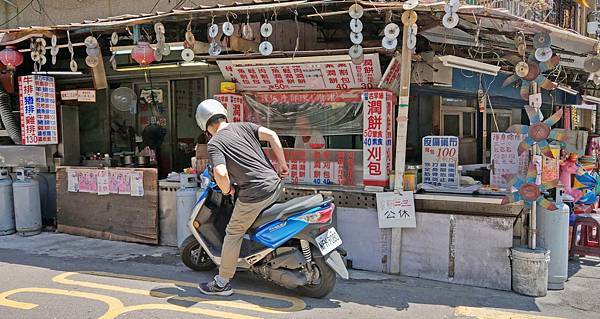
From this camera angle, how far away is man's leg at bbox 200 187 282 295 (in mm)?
5012

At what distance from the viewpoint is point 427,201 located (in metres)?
6.27

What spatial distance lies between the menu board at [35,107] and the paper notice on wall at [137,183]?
201 cm

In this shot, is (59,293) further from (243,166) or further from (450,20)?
(450,20)

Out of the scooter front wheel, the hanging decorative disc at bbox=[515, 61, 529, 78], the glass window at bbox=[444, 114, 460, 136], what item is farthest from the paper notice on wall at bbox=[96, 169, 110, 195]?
the hanging decorative disc at bbox=[515, 61, 529, 78]

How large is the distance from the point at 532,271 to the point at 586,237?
84.9 inches

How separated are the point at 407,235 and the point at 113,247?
464 centimetres

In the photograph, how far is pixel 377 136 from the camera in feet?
20.9


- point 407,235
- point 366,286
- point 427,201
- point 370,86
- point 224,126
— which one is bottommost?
point 366,286

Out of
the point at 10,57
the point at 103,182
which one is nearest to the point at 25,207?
the point at 103,182

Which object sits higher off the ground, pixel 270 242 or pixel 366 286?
pixel 270 242

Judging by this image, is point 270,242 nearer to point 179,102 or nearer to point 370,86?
point 370,86

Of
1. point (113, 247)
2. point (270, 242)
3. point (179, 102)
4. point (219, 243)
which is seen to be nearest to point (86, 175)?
point (113, 247)

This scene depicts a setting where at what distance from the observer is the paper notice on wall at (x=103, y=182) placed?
811cm

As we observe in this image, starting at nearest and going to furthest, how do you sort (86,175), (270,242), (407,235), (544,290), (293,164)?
(270,242), (544,290), (407,235), (293,164), (86,175)
